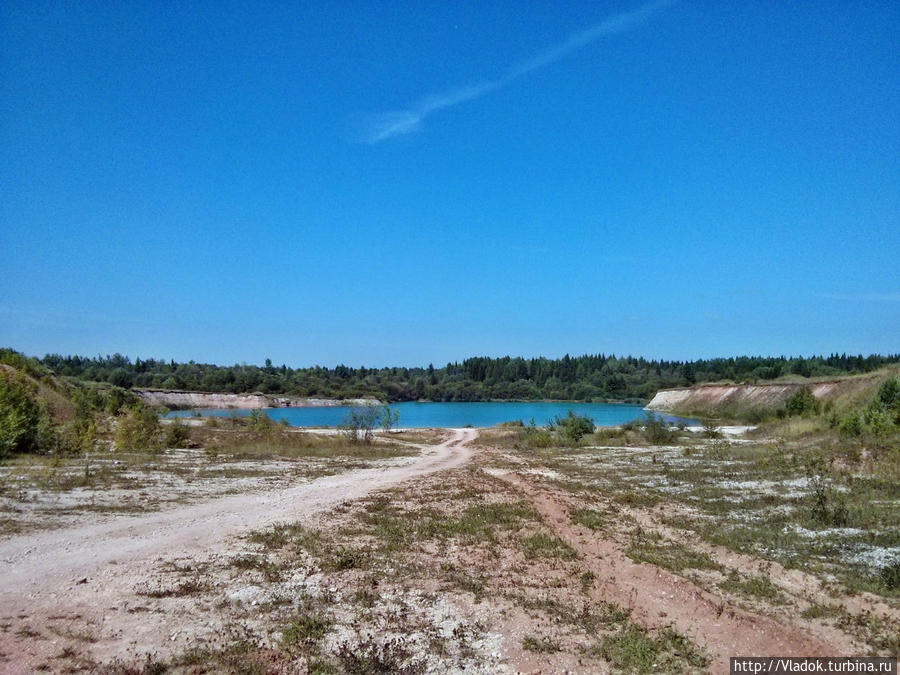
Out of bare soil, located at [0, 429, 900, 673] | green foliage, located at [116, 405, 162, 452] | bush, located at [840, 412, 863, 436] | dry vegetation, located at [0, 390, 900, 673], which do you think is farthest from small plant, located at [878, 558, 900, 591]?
green foliage, located at [116, 405, 162, 452]

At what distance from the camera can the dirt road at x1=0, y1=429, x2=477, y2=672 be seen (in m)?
7.63

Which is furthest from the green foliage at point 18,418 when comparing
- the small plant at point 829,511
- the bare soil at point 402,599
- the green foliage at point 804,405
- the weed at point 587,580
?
the green foliage at point 804,405

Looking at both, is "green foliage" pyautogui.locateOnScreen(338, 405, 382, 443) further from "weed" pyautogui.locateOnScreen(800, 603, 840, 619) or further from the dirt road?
"weed" pyautogui.locateOnScreen(800, 603, 840, 619)

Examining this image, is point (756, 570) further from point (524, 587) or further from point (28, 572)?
point (28, 572)

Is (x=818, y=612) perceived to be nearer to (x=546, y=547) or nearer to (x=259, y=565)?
(x=546, y=547)

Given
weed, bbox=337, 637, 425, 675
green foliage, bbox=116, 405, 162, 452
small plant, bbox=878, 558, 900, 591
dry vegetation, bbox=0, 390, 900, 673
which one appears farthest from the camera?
green foliage, bbox=116, 405, 162, 452

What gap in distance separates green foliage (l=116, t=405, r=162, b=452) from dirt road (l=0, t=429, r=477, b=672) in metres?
17.1

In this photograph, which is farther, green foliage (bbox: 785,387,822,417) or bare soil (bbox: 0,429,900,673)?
green foliage (bbox: 785,387,822,417)

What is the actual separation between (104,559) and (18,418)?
64.9 feet

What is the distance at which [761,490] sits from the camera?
19.1 m

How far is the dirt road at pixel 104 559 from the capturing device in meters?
7.63

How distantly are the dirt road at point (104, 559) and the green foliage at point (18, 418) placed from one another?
12.9 metres

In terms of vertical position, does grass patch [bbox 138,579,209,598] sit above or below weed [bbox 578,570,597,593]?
above

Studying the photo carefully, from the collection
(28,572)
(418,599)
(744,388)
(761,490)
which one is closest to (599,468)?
(761,490)
